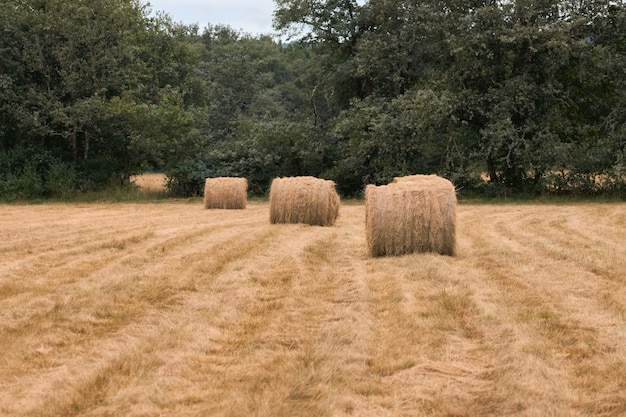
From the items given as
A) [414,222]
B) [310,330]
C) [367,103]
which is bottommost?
[310,330]

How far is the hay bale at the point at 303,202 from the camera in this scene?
13.4m

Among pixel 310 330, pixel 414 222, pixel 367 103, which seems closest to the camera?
pixel 310 330

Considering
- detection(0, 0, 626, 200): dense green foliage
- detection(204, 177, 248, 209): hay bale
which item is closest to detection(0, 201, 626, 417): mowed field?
detection(204, 177, 248, 209): hay bale

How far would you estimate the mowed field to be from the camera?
4.06m

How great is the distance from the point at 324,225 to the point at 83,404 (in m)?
9.66

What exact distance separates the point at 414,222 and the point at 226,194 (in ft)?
37.2

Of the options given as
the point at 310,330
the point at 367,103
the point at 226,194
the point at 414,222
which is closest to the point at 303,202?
the point at 414,222

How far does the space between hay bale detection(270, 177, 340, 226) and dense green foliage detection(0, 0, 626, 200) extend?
896cm

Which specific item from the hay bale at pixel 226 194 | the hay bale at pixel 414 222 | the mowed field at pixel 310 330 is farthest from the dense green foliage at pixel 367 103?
the hay bale at pixel 414 222

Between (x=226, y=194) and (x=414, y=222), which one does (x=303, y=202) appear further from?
(x=226, y=194)

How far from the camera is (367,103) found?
2477 cm

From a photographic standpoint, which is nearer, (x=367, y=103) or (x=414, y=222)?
(x=414, y=222)

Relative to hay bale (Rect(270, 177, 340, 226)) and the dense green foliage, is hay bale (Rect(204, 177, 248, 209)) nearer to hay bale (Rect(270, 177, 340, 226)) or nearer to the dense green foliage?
the dense green foliage

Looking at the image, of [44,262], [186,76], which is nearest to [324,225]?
[44,262]
